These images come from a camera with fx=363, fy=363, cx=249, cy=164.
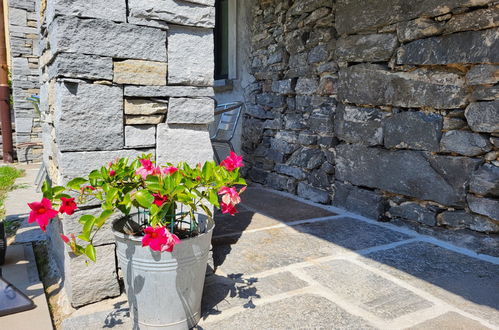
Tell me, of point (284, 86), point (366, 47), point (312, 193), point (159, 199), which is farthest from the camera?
point (284, 86)

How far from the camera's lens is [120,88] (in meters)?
1.54

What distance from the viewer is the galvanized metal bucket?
1219mm

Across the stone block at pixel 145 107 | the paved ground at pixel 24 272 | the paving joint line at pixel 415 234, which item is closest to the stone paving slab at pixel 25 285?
the paved ground at pixel 24 272

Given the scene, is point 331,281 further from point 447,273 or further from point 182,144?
point 182,144

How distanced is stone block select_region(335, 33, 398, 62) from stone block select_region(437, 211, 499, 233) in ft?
3.63

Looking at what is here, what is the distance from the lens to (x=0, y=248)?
1.88 m

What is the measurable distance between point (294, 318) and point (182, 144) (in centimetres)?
89

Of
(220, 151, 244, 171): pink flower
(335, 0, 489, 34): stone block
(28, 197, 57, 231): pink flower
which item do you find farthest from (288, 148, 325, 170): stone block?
(28, 197, 57, 231): pink flower

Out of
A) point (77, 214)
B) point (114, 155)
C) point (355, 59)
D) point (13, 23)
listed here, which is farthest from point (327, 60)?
point (13, 23)

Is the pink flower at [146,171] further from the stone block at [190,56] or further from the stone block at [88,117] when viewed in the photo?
the stone block at [190,56]

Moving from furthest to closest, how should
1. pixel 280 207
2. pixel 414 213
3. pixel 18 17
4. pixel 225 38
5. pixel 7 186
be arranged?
pixel 18 17
pixel 225 38
pixel 7 186
pixel 280 207
pixel 414 213

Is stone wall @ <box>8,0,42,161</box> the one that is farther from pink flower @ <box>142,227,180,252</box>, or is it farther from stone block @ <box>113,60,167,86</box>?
pink flower @ <box>142,227,180,252</box>

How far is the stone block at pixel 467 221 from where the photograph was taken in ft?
6.55

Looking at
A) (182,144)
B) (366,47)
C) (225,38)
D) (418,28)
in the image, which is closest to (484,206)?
(418,28)
